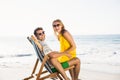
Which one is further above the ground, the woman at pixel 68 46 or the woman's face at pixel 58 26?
the woman's face at pixel 58 26

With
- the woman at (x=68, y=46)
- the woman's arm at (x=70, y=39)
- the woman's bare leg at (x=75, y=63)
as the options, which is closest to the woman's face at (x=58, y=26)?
the woman at (x=68, y=46)

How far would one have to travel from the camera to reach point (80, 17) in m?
17.9

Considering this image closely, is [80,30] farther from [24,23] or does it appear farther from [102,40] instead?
[24,23]

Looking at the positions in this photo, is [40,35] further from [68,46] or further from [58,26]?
[68,46]

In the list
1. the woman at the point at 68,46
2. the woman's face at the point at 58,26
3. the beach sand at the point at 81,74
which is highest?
the woman's face at the point at 58,26

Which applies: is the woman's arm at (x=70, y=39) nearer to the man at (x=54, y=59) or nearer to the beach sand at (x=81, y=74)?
the man at (x=54, y=59)

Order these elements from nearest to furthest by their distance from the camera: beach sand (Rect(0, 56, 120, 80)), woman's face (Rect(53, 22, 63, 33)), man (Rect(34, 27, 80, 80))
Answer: man (Rect(34, 27, 80, 80)) < woman's face (Rect(53, 22, 63, 33)) < beach sand (Rect(0, 56, 120, 80))

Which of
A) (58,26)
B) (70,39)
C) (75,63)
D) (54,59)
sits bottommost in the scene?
(75,63)

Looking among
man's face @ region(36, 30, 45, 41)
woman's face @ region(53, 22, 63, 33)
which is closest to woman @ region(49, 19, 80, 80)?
woman's face @ region(53, 22, 63, 33)

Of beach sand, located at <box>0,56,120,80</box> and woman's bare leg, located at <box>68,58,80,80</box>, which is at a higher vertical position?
woman's bare leg, located at <box>68,58,80,80</box>

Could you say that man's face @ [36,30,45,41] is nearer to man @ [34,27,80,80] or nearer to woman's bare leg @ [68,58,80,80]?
man @ [34,27,80,80]

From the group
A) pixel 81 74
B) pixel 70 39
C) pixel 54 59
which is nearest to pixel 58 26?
pixel 70 39

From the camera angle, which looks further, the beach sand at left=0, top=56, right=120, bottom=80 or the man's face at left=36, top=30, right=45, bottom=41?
the beach sand at left=0, top=56, right=120, bottom=80

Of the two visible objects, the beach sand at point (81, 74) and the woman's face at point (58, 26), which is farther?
the beach sand at point (81, 74)
